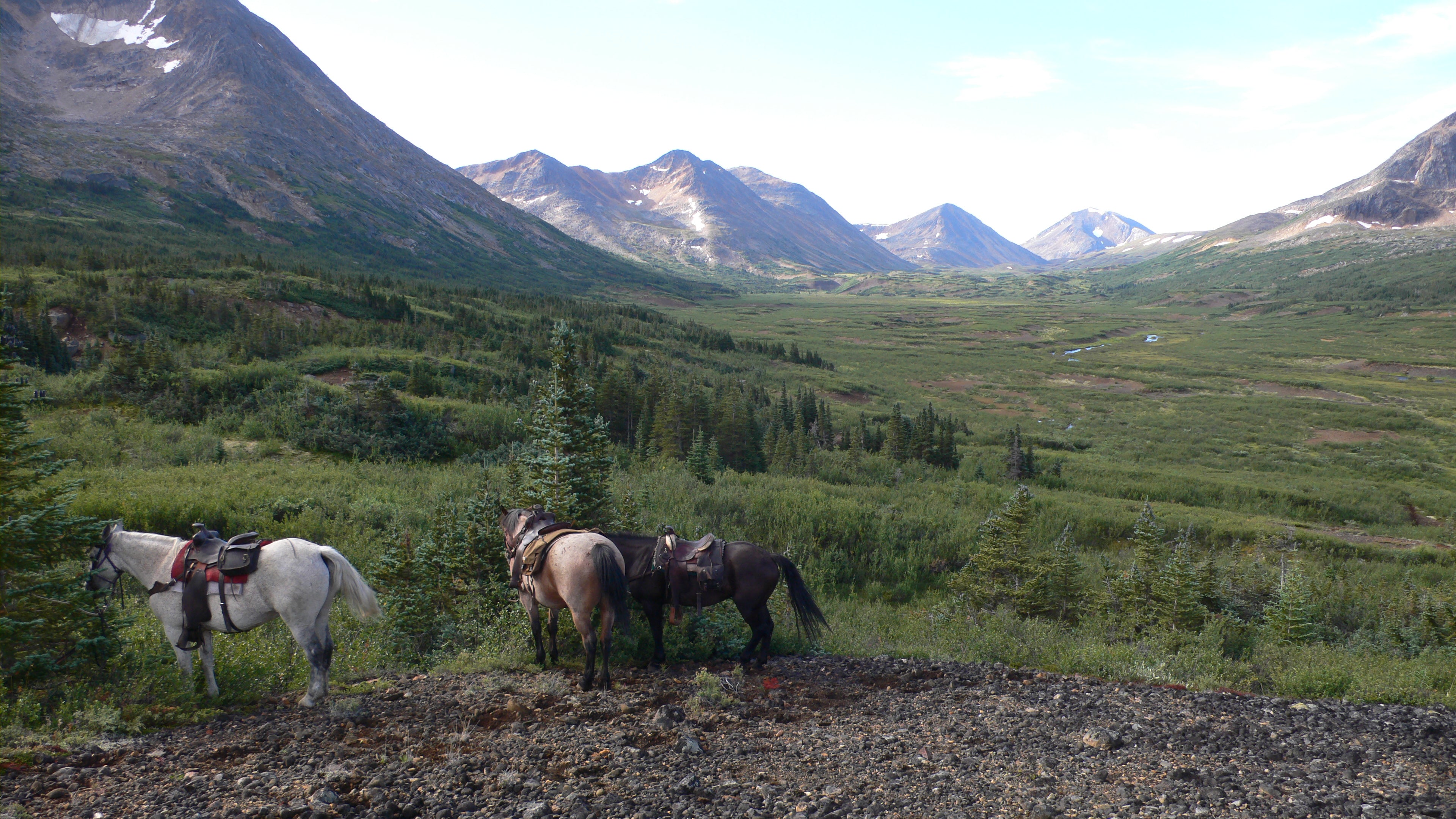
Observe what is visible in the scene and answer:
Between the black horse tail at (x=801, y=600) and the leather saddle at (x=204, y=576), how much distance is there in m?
5.51

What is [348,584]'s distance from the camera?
6.09m

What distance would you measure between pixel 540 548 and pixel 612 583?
3.44 ft

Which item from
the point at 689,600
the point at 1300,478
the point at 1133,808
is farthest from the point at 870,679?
the point at 1300,478

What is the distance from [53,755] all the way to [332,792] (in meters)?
2.25

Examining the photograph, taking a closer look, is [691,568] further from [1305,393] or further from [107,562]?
[1305,393]

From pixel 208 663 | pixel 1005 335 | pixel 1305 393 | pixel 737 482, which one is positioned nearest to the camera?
Answer: pixel 208 663

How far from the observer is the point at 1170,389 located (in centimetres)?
5978

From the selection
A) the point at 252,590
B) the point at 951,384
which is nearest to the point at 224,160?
the point at 951,384

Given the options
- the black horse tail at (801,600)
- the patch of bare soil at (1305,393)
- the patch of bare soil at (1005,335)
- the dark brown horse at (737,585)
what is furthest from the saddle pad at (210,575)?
the patch of bare soil at (1005,335)

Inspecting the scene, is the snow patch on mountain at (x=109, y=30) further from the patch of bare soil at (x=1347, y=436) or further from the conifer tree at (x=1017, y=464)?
the patch of bare soil at (x=1347, y=436)

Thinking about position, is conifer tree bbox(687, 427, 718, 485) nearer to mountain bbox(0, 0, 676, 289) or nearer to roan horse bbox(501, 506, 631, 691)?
roan horse bbox(501, 506, 631, 691)

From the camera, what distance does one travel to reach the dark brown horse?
734 centimetres

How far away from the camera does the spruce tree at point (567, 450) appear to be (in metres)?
10.2

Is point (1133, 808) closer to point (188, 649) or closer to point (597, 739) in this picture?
point (597, 739)
